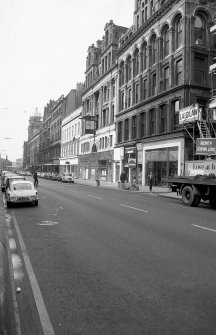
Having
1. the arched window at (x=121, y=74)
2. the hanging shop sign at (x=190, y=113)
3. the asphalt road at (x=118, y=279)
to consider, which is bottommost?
the asphalt road at (x=118, y=279)

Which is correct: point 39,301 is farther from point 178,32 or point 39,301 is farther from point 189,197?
point 178,32

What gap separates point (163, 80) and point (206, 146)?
17179 millimetres

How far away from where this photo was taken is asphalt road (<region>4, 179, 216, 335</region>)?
13.5ft

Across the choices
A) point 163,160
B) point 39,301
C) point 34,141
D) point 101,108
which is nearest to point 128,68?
point 101,108

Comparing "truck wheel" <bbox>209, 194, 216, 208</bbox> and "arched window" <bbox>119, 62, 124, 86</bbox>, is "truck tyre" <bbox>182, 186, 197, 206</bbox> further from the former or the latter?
Answer: "arched window" <bbox>119, 62, 124, 86</bbox>

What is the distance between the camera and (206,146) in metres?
21.6

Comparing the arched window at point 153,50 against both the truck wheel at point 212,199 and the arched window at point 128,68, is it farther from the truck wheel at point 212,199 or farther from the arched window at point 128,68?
the truck wheel at point 212,199

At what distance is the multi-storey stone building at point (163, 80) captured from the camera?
3316 cm

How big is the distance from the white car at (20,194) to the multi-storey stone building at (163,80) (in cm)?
1617

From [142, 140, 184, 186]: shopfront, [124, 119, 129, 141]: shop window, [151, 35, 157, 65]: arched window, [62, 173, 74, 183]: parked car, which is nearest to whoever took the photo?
[142, 140, 184, 186]: shopfront

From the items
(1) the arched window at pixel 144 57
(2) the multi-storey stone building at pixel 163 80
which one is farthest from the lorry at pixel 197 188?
(1) the arched window at pixel 144 57

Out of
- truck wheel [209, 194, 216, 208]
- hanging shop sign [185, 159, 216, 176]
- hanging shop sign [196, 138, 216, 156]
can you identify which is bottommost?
truck wheel [209, 194, 216, 208]

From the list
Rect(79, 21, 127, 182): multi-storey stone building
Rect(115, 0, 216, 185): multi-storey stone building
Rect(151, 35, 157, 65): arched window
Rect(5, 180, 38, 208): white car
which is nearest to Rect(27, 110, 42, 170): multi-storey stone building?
Rect(79, 21, 127, 182): multi-storey stone building

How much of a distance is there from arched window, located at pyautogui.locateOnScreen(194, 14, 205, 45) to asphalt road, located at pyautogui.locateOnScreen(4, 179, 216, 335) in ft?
89.3
